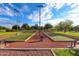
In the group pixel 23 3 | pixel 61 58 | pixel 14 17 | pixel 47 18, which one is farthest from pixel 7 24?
pixel 61 58

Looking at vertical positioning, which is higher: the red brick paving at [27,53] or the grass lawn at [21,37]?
the grass lawn at [21,37]

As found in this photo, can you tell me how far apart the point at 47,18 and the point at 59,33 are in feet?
1.15

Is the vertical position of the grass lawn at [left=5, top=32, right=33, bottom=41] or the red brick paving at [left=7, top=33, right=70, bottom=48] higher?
the grass lawn at [left=5, top=32, right=33, bottom=41]

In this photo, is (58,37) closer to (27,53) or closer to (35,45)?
(35,45)

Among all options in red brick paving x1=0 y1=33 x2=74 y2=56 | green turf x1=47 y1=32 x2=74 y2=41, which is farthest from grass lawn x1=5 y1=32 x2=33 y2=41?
green turf x1=47 y1=32 x2=74 y2=41

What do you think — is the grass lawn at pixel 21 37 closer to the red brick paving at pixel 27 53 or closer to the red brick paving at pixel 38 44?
the red brick paving at pixel 38 44

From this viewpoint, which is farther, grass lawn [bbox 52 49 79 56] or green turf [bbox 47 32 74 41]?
green turf [bbox 47 32 74 41]

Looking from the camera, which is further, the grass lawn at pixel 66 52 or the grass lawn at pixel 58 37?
the grass lawn at pixel 58 37

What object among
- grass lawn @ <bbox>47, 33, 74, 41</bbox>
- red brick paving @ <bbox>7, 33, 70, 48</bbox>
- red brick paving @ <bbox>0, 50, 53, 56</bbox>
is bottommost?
red brick paving @ <bbox>0, 50, 53, 56</bbox>

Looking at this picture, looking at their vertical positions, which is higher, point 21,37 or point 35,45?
point 21,37

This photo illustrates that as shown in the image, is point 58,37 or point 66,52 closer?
point 66,52

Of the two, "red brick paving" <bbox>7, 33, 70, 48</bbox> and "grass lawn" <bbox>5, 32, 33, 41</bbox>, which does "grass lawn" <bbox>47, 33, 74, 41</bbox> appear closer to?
"red brick paving" <bbox>7, 33, 70, 48</bbox>

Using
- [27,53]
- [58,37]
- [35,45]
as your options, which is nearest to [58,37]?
[58,37]

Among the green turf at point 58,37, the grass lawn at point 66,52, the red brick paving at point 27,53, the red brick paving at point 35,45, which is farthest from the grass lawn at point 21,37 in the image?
the grass lawn at point 66,52
